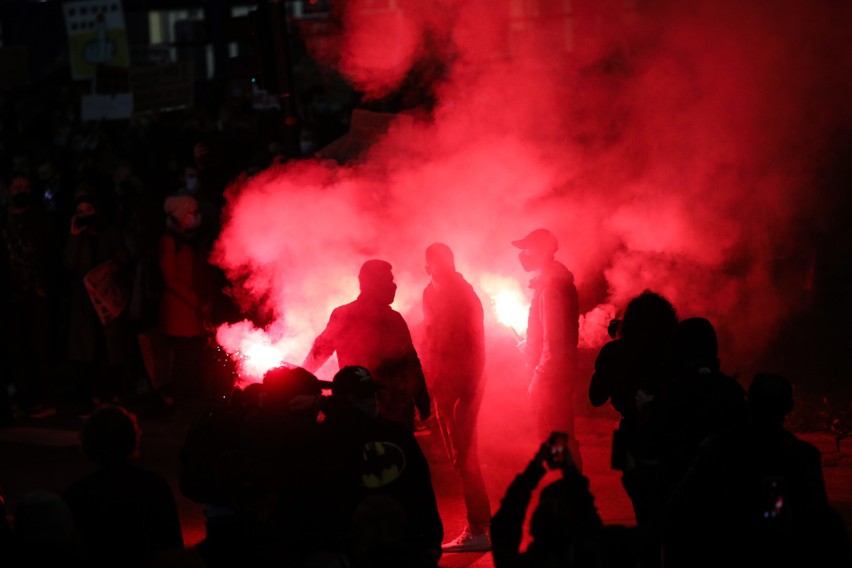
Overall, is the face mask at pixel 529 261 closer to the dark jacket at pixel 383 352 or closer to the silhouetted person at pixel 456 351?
the silhouetted person at pixel 456 351

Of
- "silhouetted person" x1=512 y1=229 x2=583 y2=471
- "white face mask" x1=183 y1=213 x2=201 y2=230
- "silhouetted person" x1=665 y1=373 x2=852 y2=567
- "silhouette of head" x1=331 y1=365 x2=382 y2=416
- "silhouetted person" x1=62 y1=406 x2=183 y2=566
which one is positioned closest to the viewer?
"silhouetted person" x1=665 y1=373 x2=852 y2=567

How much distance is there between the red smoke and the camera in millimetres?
10281

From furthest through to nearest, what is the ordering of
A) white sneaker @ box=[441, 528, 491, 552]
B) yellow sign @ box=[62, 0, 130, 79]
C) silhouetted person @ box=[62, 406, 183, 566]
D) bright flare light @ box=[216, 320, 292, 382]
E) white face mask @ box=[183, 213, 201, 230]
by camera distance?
yellow sign @ box=[62, 0, 130, 79] → white face mask @ box=[183, 213, 201, 230] → bright flare light @ box=[216, 320, 292, 382] → white sneaker @ box=[441, 528, 491, 552] → silhouetted person @ box=[62, 406, 183, 566]

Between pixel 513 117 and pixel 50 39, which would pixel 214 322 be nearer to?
pixel 513 117

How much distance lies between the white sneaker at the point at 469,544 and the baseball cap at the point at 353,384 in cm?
222

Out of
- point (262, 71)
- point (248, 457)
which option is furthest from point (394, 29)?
point (248, 457)

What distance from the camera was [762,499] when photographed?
13.5ft

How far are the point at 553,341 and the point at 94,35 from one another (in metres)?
12.1

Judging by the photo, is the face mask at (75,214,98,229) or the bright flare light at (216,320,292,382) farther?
the face mask at (75,214,98,229)

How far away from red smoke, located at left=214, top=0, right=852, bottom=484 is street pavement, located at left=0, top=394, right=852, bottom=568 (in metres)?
1.37

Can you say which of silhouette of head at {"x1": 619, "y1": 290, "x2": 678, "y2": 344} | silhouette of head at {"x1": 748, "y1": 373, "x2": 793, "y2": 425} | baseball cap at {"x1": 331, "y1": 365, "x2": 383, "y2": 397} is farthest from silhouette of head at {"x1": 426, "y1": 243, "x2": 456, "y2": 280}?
silhouette of head at {"x1": 748, "y1": 373, "x2": 793, "y2": 425}

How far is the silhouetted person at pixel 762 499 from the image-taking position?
4.08 meters

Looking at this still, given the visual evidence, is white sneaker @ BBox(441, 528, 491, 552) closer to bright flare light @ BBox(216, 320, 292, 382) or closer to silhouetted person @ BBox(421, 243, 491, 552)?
silhouetted person @ BBox(421, 243, 491, 552)

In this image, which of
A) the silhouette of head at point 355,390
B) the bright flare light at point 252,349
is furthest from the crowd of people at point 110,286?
the silhouette of head at point 355,390
